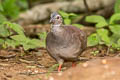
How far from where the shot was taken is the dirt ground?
4.45 meters

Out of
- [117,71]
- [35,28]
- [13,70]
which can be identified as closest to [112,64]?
[117,71]

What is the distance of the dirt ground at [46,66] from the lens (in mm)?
4445

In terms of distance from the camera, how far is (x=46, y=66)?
6.41 meters

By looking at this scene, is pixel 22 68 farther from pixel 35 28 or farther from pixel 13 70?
pixel 35 28

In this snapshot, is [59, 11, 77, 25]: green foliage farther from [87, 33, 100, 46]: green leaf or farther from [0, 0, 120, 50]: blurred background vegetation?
[87, 33, 100, 46]: green leaf

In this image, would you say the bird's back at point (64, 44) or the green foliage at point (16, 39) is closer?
the bird's back at point (64, 44)

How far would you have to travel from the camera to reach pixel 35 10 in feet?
37.0

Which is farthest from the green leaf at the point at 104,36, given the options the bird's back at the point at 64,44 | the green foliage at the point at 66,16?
the bird's back at the point at 64,44

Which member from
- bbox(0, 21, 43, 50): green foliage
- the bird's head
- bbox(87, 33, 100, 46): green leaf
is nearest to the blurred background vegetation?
bbox(87, 33, 100, 46): green leaf

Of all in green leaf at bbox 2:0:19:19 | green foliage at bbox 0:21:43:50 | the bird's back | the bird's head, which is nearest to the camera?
the bird's back

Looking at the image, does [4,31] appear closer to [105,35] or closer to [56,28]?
[56,28]

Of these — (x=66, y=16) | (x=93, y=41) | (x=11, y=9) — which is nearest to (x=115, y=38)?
(x=93, y=41)

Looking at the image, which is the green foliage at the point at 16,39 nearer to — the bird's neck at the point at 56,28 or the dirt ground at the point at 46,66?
the dirt ground at the point at 46,66

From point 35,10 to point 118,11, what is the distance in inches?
148
